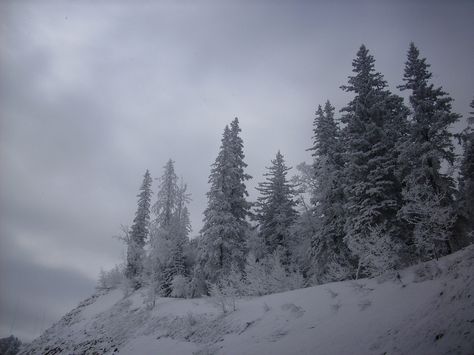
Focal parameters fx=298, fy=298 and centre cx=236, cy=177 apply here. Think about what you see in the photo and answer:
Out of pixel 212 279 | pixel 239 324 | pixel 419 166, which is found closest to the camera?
pixel 239 324

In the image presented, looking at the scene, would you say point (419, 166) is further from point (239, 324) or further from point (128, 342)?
point (128, 342)

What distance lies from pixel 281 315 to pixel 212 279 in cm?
1343

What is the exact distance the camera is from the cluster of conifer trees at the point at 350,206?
17.7m

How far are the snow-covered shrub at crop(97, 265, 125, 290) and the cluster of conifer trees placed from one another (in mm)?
7512

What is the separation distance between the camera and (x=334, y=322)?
462 inches

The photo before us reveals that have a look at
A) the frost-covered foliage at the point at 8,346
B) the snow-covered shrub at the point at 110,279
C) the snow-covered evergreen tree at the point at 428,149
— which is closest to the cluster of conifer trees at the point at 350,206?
the snow-covered evergreen tree at the point at 428,149

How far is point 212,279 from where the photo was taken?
27.2 m

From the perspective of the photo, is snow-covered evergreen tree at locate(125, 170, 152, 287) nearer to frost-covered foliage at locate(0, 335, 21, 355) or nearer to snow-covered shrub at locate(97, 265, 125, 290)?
snow-covered shrub at locate(97, 265, 125, 290)

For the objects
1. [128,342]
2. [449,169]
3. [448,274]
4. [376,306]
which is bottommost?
[128,342]

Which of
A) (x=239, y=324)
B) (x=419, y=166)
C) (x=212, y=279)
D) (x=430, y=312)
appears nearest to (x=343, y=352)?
(x=430, y=312)

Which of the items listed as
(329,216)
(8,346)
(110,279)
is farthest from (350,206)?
(8,346)

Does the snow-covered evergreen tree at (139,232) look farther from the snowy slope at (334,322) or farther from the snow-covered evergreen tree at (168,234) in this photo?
the snowy slope at (334,322)

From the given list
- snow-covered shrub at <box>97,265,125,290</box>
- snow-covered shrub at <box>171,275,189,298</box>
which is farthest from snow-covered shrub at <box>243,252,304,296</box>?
snow-covered shrub at <box>97,265,125,290</box>

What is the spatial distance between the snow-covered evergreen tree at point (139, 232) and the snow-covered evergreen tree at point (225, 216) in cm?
1052
